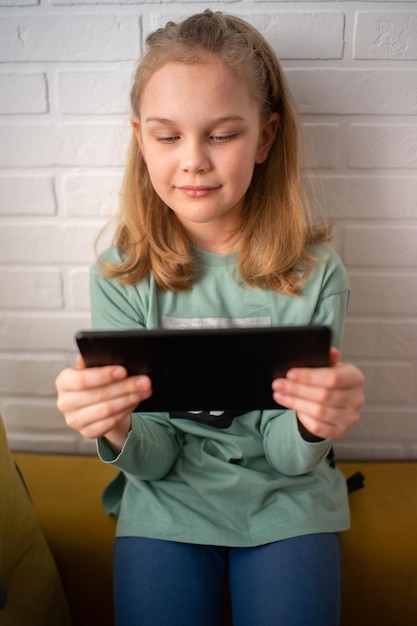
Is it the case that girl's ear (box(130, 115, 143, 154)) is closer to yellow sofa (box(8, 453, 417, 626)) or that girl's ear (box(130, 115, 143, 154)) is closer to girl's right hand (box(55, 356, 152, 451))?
girl's right hand (box(55, 356, 152, 451))

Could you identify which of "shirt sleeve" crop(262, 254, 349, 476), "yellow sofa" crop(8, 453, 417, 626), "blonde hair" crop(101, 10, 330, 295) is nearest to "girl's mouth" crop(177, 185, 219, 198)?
"blonde hair" crop(101, 10, 330, 295)

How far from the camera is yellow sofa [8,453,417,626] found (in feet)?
3.46

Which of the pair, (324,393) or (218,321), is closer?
(324,393)

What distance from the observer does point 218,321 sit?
103 cm

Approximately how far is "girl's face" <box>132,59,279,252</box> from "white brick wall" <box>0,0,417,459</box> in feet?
0.65

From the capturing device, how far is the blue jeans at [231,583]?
888mm

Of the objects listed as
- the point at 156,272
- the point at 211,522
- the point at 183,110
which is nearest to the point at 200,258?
the point at 156,272

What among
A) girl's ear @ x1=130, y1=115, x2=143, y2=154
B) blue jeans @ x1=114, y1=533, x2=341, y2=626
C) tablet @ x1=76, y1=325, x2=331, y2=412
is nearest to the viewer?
tablet @ x1=76, y1=325, x2=331, y2=412

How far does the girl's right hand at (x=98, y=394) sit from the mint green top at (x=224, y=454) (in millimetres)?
148

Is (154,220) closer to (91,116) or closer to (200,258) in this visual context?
(200,258)

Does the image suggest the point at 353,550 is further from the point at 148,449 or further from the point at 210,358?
the point at 210,358

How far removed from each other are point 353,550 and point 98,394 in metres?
0.58

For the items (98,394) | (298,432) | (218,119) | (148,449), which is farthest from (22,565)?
(218,119)

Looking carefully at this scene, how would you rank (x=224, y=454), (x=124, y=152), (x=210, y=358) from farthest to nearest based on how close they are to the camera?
(x=124, y=152) < (x=224, y=454) < (x=210, y=358)
